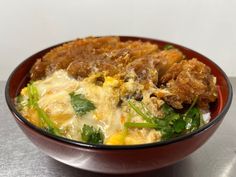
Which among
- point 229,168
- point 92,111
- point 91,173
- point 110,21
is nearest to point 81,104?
point 92,111

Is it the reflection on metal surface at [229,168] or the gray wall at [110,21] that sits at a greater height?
the gray wall at [110,21]

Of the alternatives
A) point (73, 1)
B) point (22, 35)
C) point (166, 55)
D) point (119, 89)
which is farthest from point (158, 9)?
point (119, 89)

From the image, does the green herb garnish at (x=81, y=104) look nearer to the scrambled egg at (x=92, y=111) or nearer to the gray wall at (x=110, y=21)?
the scrambled egg at (x=92, y=111)

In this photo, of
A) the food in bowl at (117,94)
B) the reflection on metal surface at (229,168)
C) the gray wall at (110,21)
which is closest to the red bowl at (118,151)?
the food in bowl at (117,94)

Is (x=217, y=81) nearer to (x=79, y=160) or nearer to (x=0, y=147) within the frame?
(x=79, y=160)

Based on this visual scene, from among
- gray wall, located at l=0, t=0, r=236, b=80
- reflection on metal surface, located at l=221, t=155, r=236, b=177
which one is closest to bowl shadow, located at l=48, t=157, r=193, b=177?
reflection on metal surface, located at l=221, t=155, r=236, b=177

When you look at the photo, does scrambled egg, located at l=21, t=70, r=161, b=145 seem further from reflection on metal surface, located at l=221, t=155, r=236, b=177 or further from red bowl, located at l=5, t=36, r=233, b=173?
reflection on metal surface, located at l=221, t=155, r=236, b=177
